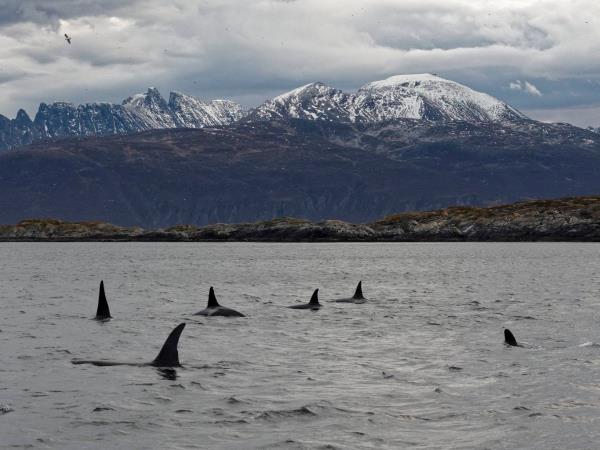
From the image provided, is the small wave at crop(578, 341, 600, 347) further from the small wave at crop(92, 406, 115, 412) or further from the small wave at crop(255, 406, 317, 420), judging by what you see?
the small wave at crop(92, 406, 115, 412)

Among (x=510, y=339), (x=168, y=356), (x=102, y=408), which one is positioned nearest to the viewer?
(x=102, y=408)

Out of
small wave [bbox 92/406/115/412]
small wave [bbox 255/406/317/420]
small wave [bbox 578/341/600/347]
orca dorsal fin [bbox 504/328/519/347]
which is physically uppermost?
orca dorsal fin [bbox 504/328/519/347]

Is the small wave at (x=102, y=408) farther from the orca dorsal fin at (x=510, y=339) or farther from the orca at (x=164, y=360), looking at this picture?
the orca dorsal fin at (x=510, y=339)

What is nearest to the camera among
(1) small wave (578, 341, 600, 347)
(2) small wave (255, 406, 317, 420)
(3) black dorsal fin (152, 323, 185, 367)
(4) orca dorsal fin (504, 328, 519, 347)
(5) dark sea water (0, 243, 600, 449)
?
(5) dark sea water (0, 243, 600, 449)

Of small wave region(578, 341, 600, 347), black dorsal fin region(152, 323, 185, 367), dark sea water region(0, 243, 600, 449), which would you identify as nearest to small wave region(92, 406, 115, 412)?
dark sea water region(0, 243, 600, 449)

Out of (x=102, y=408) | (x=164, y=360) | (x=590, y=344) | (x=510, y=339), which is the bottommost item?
(x=102, y=408)

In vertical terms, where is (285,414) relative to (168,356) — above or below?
below

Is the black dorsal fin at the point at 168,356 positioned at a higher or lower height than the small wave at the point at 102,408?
higher

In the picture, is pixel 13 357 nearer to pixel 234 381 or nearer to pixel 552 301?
pixel 234 381

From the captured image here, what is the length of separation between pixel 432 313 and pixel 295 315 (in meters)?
9.18

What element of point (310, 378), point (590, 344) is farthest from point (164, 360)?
point (590, 344)

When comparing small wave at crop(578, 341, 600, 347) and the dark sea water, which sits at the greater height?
small wave at crop(578, 341, 600, 347)

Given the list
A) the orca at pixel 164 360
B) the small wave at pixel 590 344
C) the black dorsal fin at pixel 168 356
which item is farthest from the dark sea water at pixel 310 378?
the black dorsal fin at pixel 168 356

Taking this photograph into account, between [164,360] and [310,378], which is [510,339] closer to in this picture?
[310,378]
